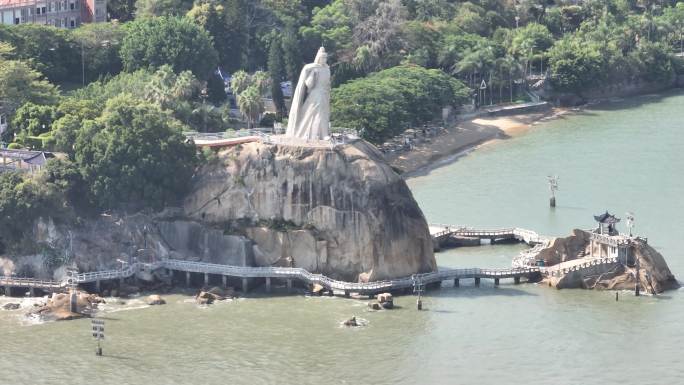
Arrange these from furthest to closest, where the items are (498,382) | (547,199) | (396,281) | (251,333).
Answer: (547,199)
(396,281)
(251,333)
(498,382)

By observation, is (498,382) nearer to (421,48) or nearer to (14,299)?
(14,299)

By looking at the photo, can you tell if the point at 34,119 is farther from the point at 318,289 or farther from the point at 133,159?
the point at 318,289

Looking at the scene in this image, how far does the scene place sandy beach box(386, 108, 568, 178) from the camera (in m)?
169

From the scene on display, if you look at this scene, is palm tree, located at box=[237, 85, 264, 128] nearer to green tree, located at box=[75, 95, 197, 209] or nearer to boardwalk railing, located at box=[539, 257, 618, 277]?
green tree, located at box=[75, 95, 197, 209]

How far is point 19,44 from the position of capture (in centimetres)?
17150

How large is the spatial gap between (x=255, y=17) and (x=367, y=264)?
235ft

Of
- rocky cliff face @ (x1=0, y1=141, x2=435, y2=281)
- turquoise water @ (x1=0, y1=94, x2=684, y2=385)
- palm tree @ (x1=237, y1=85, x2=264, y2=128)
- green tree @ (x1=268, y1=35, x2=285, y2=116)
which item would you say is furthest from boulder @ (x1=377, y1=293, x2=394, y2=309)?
green tree @ (x1=268, y1=35, x2=285, y2=116)

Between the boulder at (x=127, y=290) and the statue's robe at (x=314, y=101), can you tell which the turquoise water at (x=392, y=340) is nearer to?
the boulder at (x=127, y=290)

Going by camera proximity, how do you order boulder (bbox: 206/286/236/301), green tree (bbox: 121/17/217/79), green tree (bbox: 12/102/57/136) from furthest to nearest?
green tree (bbox: 121/17/217/79) → green tree (bbox: 12/102/57/136) → boulder (bbox: 206/286/236/301)

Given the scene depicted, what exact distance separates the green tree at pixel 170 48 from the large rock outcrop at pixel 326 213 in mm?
40911

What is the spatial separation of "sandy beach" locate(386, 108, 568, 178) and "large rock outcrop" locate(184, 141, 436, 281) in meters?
34.1

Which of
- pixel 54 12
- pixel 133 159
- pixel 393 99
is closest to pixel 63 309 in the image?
pixel 133 159

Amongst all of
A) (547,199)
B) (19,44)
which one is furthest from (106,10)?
(547,199)

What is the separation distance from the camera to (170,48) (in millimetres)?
171875
